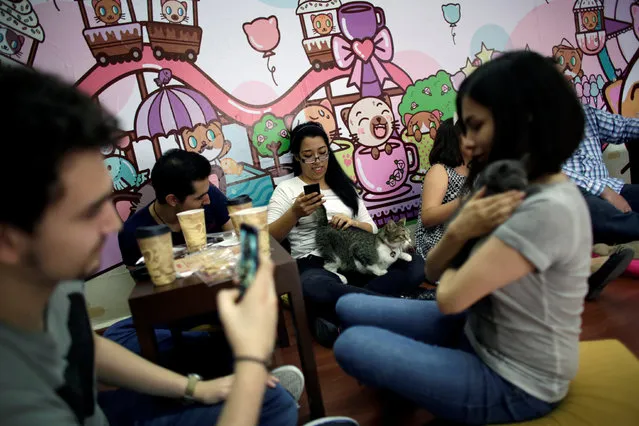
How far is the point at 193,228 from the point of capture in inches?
51.4

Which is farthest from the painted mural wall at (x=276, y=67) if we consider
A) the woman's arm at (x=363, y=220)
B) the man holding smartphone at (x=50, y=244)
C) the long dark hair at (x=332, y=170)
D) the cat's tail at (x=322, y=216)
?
the man holding smartphone at (x=50, y=244)

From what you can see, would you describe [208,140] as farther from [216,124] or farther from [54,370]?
[54,370]

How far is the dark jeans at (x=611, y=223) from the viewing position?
6.27ft

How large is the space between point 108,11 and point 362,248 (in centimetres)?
200

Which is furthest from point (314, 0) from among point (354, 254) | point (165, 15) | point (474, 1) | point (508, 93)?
point (508, 93)

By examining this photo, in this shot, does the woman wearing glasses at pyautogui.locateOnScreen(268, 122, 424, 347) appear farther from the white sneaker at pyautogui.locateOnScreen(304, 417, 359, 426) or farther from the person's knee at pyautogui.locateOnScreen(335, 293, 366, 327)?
the white sneaker at pyautogui.locateOnScreen(304, 417, 359, 426)

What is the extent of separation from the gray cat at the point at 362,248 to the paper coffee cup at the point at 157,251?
1149mm

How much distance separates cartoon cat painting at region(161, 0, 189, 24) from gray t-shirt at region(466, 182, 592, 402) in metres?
2.21

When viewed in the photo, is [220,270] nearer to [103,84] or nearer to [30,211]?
[30,211]

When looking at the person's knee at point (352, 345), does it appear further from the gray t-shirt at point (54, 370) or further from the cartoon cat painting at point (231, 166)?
the cartoon cat painting at point (231, 166)

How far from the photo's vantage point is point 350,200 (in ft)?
7.55

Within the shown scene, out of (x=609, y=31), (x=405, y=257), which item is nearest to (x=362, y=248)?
(x=405, y=257)

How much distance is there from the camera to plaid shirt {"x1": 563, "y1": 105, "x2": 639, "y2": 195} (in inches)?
83.9

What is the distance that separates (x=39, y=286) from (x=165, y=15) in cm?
203
